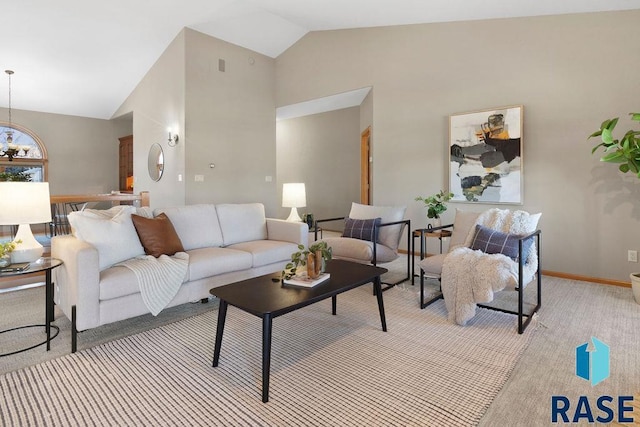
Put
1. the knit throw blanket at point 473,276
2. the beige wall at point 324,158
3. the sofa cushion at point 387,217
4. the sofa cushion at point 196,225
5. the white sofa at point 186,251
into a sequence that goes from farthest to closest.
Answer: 1. the beige wall at point 324,158
2. the sofa cushion at point 387,217
3. the sofa cushion at point 196,225
4. the knit throw blanket at point 473,276
5. the white sofa at point 186,251

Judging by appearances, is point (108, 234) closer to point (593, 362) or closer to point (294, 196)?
point (294, 196)

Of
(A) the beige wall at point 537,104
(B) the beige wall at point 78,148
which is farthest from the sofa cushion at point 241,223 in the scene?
(B) the beige wall at point 78,148

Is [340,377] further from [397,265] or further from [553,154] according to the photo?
[553,154]

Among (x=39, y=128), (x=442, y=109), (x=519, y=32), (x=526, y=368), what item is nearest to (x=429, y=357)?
(x=526, y=368)

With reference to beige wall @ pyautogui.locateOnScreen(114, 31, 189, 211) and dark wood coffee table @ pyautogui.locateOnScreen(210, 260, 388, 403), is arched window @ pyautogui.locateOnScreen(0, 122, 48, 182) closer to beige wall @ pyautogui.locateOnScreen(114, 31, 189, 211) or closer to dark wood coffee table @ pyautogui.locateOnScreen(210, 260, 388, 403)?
beige wall @ pyautogui.locateOnScreen(114, 31, 189, 211)

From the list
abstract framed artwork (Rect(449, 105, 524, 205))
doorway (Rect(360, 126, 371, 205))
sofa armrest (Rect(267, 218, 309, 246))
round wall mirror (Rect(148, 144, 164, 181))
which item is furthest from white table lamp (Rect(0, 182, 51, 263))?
doorway (Rect(360, 126, 371, 205))

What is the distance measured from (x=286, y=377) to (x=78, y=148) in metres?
8.76

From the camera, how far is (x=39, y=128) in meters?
7.91

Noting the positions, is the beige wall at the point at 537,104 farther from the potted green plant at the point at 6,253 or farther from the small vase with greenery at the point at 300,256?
the potted green plant at the point at 6,253

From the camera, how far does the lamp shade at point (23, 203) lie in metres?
2.51

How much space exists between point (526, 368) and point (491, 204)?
9.39 feet

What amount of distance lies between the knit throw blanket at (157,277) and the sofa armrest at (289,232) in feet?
4.36

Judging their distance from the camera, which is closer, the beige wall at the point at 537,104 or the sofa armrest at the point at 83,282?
the sofa armrest at the point at 83,282

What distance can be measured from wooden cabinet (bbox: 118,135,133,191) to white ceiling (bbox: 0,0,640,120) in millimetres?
1775
